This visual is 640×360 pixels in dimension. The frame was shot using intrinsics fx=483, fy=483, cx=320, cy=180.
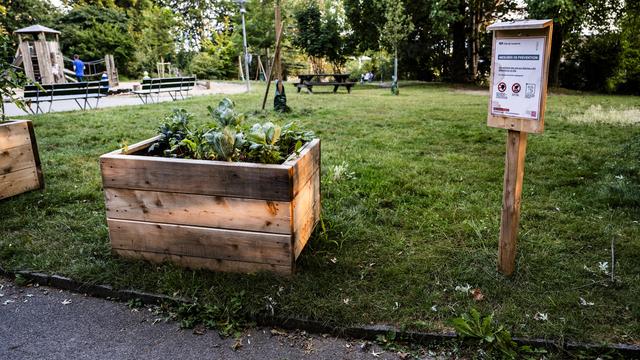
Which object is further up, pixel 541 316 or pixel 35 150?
pixel 35 150

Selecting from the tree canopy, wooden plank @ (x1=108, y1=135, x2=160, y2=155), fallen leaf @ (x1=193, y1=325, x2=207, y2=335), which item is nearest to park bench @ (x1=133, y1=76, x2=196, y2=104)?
the tree canopy

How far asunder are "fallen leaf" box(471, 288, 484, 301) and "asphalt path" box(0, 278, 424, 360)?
0.68 metres

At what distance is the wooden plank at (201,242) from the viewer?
308 cm

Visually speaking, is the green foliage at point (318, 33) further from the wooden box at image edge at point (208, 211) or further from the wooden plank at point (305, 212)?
the wooden box at image edge at point (208, 211)

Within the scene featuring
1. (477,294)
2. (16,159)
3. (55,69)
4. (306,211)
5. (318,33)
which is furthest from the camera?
(318,33)

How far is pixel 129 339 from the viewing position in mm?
2680

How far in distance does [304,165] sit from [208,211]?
71 centimetres

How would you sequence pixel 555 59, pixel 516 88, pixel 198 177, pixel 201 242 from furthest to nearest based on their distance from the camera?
pixel 555 59, pixel 201 242, pixel 198 177, pixel 516 88

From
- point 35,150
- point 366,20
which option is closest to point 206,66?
point 366,20

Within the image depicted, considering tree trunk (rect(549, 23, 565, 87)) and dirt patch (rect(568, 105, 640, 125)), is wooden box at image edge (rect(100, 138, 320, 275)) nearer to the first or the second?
dirt patch (rect(568, 105, 640, 125))

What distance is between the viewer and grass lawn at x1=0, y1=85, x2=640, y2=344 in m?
2.84

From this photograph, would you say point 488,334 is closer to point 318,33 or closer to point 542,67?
point 542,67

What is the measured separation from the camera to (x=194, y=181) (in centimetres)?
309

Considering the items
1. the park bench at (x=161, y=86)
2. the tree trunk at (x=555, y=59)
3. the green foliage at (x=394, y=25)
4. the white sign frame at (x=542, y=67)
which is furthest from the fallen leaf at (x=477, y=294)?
the tree trunk at (x=555, y=59)
